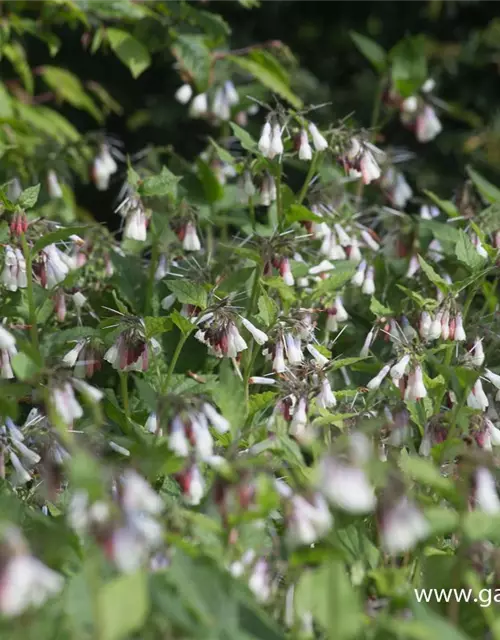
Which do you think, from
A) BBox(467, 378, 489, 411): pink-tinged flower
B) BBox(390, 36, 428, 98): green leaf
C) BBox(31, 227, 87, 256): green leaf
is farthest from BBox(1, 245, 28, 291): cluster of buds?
BBox(390, 36, 428, 98): green leaf

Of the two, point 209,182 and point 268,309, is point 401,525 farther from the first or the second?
point 209,182

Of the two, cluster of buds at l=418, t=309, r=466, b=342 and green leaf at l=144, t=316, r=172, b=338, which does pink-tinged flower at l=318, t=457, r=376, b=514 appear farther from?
cluster of buds at l=418, t=309, r=466, b=342

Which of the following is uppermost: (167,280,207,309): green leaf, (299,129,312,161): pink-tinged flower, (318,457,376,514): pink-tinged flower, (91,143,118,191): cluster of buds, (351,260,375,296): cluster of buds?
(318,457,376,514): pink-tinged flower

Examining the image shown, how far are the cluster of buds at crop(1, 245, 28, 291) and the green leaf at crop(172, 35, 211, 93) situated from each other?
1821 mm

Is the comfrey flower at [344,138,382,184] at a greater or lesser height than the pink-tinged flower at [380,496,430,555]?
lesser

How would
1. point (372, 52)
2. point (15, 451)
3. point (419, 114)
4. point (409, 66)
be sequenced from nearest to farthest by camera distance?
point (15, 451)
point (409, 66)
point (372, 52)
point (419, 114)

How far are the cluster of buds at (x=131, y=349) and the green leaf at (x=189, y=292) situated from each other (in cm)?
19

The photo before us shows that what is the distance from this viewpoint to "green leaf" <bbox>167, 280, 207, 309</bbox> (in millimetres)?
3213

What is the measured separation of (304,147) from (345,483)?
1.87 meters

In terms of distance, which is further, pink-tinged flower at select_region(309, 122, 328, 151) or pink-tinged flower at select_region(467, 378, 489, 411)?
pink-tinged flower at select_region(309, 122, 328, 151)

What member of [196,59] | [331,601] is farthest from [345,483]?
[196,59]

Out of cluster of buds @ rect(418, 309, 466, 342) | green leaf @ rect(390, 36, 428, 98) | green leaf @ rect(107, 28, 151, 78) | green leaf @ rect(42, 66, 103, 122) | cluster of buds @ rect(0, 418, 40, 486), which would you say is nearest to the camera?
cluster of buds @ rect(0, 418, 40, 486)

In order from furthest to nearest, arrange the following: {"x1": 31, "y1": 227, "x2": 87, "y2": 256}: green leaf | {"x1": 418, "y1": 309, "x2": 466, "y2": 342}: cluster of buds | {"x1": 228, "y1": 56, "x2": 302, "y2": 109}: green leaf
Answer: {"x1": 228, "y1": 56, "x2": 302, "y2": 109}: green leaf → {"x1": 418, "y1": 309, "x2": 466, "y2": 342}: cluster of buds → {"x1": 31, "y1": 227, "x2": 87, "y2": 256}: green leaf

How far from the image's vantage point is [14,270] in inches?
127
